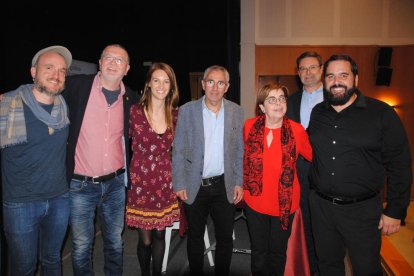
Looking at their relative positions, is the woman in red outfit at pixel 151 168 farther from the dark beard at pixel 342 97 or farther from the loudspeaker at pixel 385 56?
the loudspeaker at pixel 385 56

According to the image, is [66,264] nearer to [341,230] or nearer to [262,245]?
[262,245]

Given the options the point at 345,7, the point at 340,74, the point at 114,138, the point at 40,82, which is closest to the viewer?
the point at 40,82

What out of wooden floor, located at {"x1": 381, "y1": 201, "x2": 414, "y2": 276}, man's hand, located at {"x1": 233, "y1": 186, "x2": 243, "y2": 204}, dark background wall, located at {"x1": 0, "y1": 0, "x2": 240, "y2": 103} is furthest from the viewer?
wooden floor, located at {"x1": 381, "y1": 201, "x2": 414, "y2": 276}

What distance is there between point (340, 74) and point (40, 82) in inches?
74.5

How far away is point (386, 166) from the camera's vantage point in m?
1.95

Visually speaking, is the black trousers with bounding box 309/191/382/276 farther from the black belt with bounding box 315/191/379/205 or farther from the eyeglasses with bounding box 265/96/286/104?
the eyeglasses with bounding box 265/96/286/104

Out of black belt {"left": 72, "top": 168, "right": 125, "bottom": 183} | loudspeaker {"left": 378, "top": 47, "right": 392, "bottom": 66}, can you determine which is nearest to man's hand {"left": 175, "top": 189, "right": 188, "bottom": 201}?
black belt {"left": 72, "top": 168, "right": 125, "bottom": 183}

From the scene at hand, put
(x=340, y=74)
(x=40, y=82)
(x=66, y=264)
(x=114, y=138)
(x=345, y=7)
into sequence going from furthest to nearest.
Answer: (x=345, y=7)
(x=66, y=264)
(x=114, y=138)
(x=340, y=74)
(x=40, y=82)

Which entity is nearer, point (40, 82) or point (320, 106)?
point (40, 82)

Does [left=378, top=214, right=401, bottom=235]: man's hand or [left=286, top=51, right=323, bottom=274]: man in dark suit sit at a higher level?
[left=286, top=51, right=323, bottom=274]: man in dark suit

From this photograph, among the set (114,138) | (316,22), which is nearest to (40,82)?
(114,138)

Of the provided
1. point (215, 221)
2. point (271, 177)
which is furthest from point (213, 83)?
point (215, 221)

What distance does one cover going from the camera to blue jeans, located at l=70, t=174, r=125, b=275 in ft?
6.81

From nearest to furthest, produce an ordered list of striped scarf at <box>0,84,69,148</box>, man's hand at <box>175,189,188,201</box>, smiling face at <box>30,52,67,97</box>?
striped scarf at <box>0,84,69,148</box> < smiling face at <box>30,52,67,97</box> < man's hand at <box>175,189,188,201</box>
